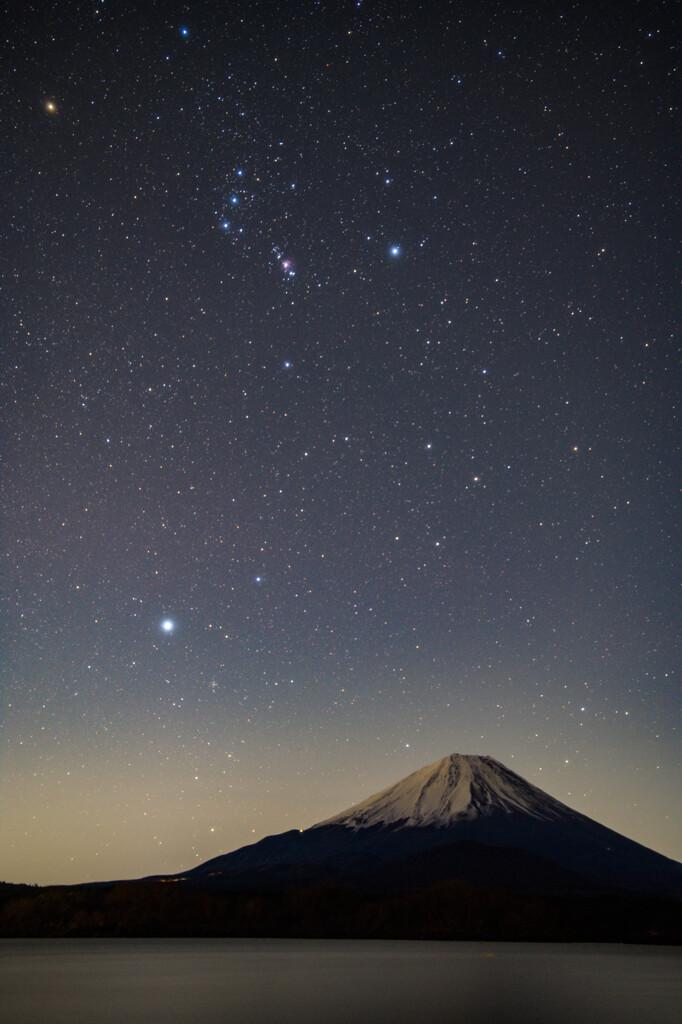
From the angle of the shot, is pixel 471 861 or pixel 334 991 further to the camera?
pixel 471 861

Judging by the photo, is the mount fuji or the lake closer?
the lake

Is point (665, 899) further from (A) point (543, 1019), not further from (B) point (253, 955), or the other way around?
(A) point (543, 1019)

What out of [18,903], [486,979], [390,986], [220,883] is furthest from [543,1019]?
[220,883]

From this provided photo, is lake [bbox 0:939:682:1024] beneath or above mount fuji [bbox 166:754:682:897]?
beneath

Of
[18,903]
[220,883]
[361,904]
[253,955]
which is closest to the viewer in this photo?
[253,955]

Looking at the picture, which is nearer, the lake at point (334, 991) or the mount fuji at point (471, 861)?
the lake at point (334, 991)

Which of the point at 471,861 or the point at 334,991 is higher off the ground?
the point at 471,861

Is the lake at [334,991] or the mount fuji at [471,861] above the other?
the mount fuji at [471,861]

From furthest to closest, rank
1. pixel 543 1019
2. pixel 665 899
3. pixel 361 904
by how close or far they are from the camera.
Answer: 1. pixel 665 899
2. pixel 361 904
3. pixel 543 1019
